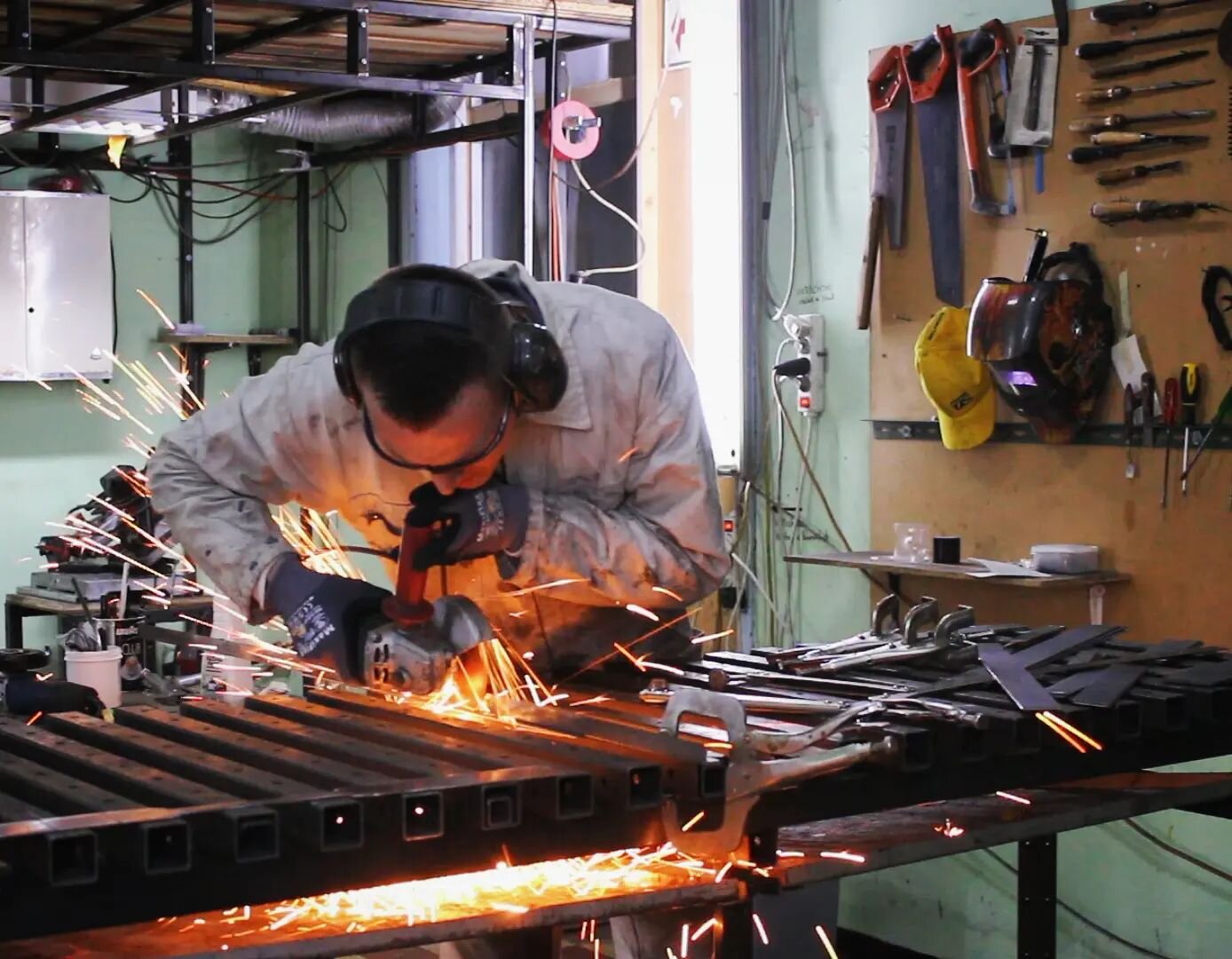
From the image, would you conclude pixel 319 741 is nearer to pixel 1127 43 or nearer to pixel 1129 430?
pixel 1129 430

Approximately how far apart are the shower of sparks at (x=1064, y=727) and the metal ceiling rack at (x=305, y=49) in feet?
7.83

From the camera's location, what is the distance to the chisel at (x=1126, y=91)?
388 centimetres

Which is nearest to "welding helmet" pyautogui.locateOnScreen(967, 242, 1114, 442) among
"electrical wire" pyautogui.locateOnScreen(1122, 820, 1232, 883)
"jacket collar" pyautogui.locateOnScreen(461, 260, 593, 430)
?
"electrical wire" pyautogui.locateOnScreen(1122, 820, 1232, 883)

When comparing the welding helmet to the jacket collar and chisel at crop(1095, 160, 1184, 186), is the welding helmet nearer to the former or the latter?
chisel at crop(1095, 160, 1184, 186)

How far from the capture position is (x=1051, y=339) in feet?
13.1

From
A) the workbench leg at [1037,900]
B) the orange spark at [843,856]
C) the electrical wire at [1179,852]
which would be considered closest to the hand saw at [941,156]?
the electrical wire at [1179,852]

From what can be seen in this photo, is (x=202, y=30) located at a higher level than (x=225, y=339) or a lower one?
higher

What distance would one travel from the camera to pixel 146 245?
6.79m

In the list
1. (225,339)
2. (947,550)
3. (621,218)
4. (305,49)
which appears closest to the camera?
(947,550)

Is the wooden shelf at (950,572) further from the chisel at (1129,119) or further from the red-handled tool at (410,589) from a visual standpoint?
the red-handled tool at (410,589)

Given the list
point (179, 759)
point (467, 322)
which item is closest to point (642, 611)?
point (467, 322)

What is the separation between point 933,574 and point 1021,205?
36.2 inches

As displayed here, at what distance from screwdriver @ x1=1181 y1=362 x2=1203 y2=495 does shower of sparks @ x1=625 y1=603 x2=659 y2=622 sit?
1571 mm

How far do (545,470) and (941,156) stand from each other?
2.02 m
